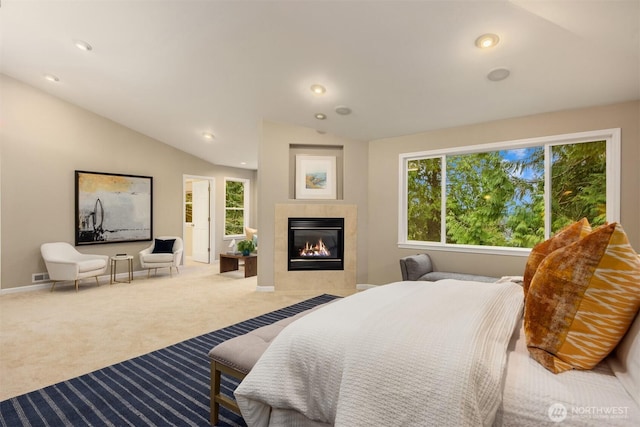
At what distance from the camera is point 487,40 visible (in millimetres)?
2643

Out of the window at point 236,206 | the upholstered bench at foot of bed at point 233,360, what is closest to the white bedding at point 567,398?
the upholstered bench at foot of bed at point 233,360

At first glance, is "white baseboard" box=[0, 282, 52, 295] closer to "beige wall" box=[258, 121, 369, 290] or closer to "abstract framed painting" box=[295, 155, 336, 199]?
"beige wall" box=[258, 121, 369, 290]

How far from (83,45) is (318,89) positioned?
2719 millimetres

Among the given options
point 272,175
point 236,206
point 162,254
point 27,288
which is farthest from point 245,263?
point 27,288

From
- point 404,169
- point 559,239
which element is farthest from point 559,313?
point 404,169

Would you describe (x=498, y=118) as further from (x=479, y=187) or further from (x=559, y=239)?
A: (x=559, y=239)

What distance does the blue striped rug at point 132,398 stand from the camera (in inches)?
70.9

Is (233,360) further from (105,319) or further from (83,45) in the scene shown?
(83,45)

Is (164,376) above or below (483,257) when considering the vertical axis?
below

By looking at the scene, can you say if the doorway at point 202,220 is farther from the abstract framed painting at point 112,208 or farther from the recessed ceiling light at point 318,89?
the recessed ceiling light at point 318,89

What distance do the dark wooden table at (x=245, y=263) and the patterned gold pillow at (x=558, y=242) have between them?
4.92 meters

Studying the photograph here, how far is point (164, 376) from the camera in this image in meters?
2.28

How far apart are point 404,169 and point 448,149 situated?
672 millimetres

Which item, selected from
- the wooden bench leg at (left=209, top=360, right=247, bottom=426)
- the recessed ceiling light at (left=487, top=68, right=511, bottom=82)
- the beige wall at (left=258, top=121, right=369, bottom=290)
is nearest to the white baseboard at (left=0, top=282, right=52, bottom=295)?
the beige wall at (left=258, top=121, right=369, bottom=290)
